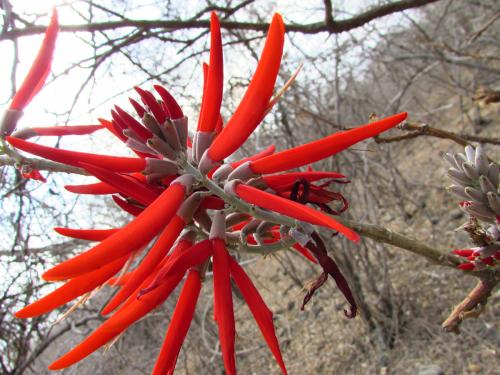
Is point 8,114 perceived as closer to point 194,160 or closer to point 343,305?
point 194,160

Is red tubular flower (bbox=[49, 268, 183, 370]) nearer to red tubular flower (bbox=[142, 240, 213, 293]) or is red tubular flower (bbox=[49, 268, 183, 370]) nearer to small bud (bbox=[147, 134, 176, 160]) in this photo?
red tubular flower (bbox=[142, 240, 213, 293])

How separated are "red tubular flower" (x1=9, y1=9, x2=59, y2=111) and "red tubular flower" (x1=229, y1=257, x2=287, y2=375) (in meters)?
0.37

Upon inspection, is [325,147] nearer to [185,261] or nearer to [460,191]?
[185,261]

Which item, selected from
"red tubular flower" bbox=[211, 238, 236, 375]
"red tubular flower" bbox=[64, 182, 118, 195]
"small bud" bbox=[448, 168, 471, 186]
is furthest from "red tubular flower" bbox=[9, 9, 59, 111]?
"small bud" bbox=[448, 168, 471, 186]

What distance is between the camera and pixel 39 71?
0.61 meters

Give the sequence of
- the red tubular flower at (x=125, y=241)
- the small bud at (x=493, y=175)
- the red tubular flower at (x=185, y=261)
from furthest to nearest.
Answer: the small bud at (x=493, y=175) < the red tubular flower at (x=185, y=261) < the red tubular flower at (x=125, y=241)

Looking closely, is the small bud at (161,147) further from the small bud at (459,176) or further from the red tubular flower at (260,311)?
the small bud at (459,176)

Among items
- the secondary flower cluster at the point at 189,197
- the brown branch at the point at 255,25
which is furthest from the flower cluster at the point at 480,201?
the brown branch at the point at 255,25

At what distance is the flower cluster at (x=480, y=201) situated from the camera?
0.75 m

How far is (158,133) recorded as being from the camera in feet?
2.05

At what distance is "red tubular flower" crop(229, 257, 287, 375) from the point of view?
0.62 m

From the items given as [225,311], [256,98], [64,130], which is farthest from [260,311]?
[64,130]

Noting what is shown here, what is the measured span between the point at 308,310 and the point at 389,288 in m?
1.07

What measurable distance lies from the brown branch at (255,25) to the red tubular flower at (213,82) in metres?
1.35
